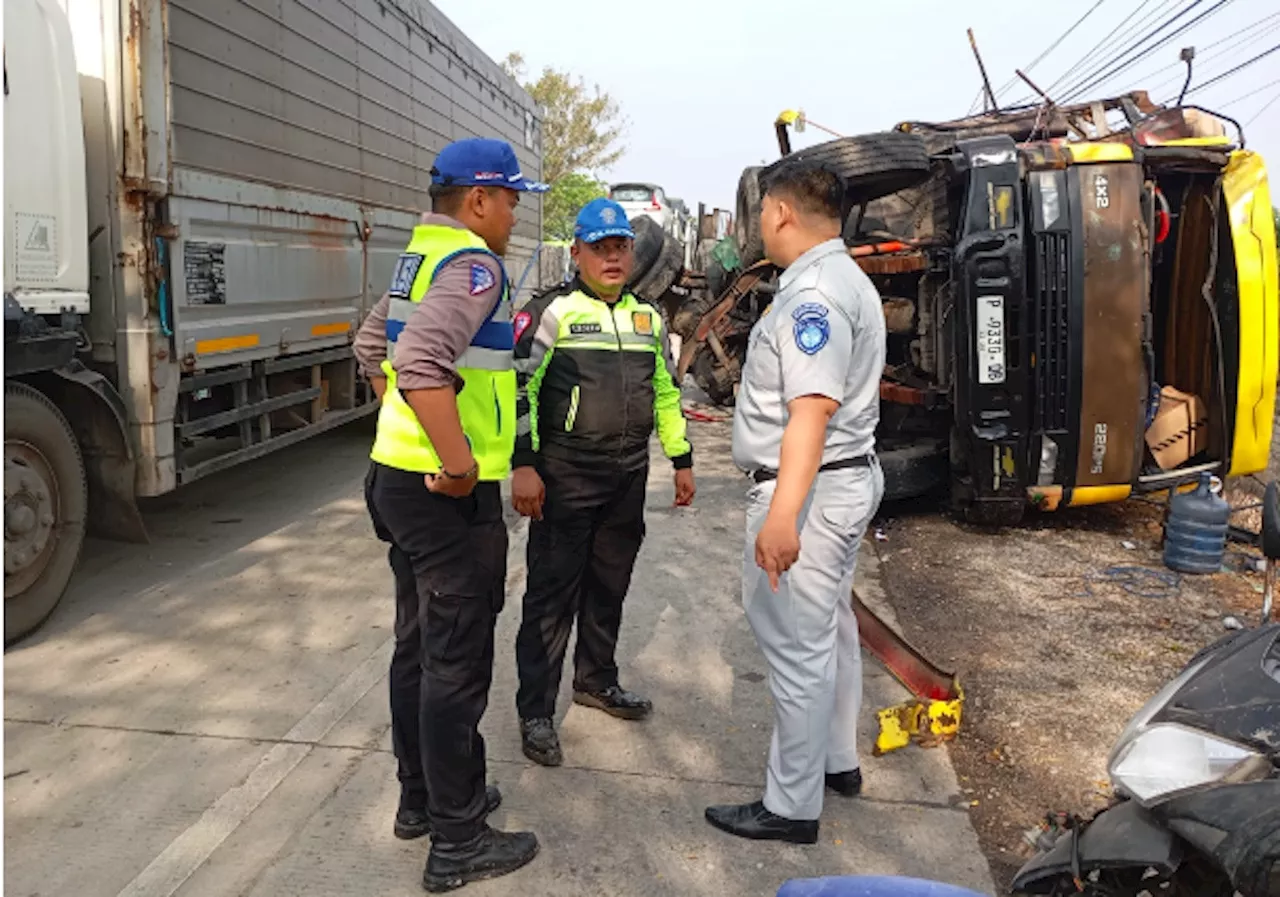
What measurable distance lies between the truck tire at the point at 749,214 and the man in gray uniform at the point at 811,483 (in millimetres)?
5122

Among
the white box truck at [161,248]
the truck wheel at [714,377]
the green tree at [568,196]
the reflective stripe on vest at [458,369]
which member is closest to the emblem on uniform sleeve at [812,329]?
the reflective stripe on vest at [458,369]

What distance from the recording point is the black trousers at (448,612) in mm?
2449

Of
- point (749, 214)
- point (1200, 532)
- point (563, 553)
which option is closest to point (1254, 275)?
point (1200, 532)

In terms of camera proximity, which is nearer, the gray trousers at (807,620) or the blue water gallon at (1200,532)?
the gray trousers at (807,620)

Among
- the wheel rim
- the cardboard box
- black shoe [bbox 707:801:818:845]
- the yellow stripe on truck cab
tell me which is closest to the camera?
black shoe [bbox 707:801:818:845]

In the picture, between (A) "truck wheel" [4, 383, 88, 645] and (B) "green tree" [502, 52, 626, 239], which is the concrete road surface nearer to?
(A) "truck wheel" [4, 383, 88, 645]

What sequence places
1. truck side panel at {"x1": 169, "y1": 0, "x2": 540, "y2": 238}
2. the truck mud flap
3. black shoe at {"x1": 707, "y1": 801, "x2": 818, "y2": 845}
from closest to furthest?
black shoe at {"x1": 707, "y1": 801, "x2": 818, "y2": 845}
the truck mud flap
truck side panel at {"x1": 169, "y1": 0, "x2": 540, "y2": 238}

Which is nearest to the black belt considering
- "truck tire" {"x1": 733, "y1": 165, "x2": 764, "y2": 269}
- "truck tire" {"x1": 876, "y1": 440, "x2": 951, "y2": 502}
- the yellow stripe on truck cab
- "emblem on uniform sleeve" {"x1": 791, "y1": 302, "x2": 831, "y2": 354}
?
"emblem on uniform sleeve" {"x1": 791, "y1": 302, "x2": 831, "y2": 354}

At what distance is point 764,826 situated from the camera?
2.75m

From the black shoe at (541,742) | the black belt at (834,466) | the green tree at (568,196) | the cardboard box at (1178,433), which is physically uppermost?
the green tree at (568,196)

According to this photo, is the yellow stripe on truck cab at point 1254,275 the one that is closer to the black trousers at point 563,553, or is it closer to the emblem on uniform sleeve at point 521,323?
the black trousers at point 563,553

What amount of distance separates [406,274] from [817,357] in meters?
1.06

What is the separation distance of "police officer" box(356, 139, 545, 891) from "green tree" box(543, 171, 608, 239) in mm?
30482

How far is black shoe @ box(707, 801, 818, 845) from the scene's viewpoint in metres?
2.73
